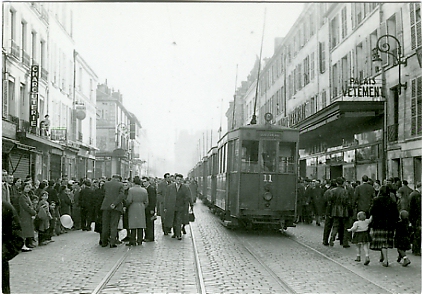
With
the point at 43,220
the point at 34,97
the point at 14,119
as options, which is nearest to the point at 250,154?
→ the point at 43,220

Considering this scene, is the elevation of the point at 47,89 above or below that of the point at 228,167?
above

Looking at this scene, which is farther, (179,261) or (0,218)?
(179,261)

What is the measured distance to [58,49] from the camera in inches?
1257

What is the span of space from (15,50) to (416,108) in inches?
622

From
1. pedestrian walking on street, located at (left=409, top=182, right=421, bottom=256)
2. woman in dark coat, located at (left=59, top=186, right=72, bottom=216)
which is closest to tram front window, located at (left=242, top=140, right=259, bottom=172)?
pedestrian walking on street, located at (left=409, top=182, right=421, bottom=256)

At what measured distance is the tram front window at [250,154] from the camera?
643 inches

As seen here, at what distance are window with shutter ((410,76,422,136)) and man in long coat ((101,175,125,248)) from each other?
408 inches

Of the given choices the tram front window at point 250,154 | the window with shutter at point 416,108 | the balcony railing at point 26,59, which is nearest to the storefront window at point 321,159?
the window with shutter at point 416,108

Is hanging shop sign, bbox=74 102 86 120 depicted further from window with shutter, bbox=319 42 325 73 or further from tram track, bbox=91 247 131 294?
tram track, bbox=91 247 131 294

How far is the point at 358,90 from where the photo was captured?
20656 millimetres

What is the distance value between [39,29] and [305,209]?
51.3 feet

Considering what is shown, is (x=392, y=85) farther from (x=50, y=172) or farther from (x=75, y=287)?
(x=50, y=172)

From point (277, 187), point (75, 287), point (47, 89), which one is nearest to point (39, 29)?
point (47, 89)

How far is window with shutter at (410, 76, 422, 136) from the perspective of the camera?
18562mm
